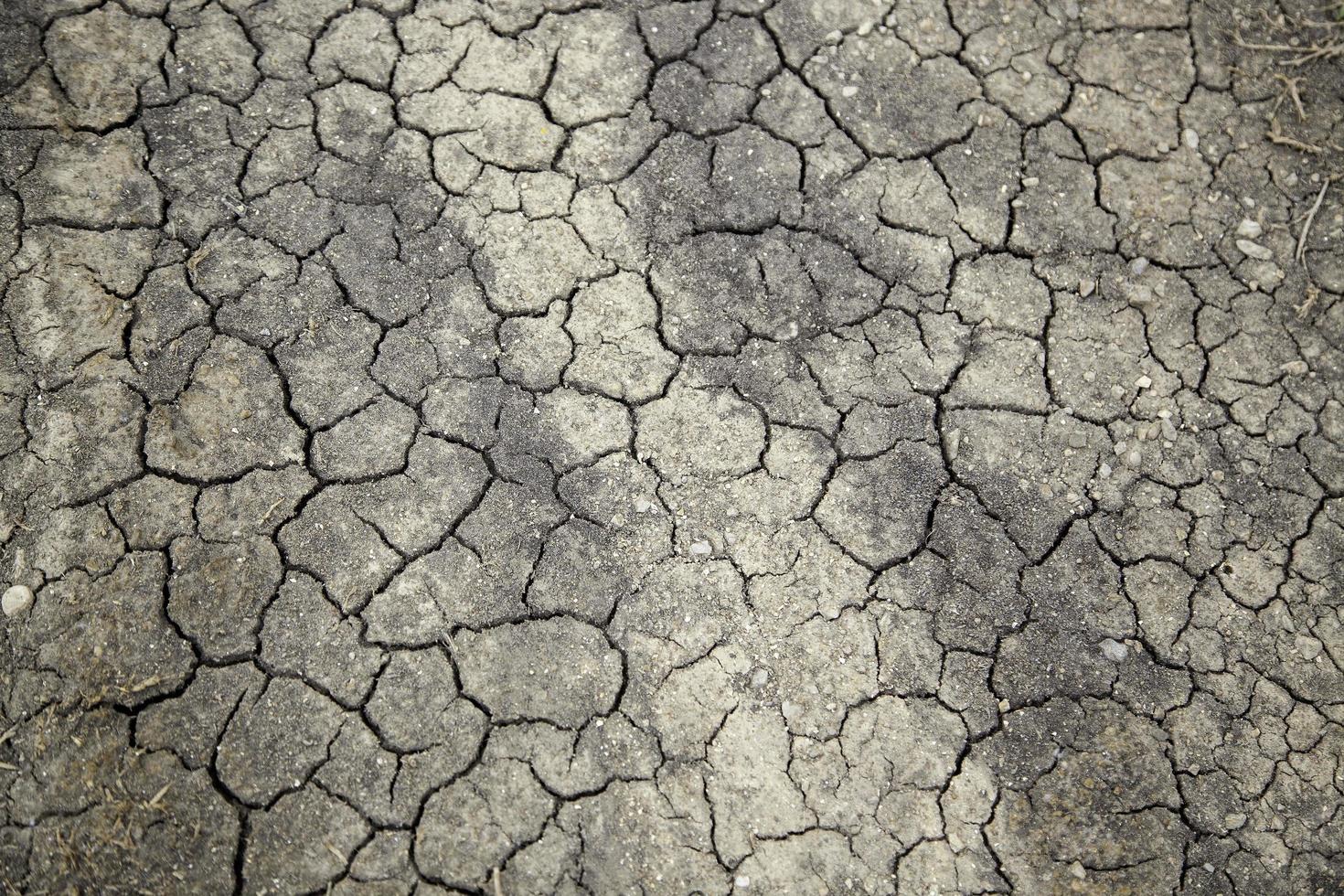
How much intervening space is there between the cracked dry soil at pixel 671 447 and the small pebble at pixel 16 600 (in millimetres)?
13

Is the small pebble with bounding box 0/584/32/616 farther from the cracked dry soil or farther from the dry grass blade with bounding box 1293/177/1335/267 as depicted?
the dry grass blade with bounding box 1293/177/1335/267

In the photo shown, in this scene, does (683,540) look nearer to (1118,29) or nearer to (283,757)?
(283,757)

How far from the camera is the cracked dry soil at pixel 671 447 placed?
103 inches

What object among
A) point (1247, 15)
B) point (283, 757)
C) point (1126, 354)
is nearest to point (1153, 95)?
point (1247, 15)

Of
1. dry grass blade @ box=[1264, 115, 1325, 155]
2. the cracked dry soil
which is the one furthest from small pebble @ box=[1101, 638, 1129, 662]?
dry grass blade @ box=[1264, 115, 1325, 155]

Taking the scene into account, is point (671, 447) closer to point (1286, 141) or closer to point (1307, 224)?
point (1307, 224)

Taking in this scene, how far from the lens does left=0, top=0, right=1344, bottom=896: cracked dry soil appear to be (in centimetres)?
262

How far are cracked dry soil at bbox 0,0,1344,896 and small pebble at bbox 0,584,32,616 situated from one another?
13mm

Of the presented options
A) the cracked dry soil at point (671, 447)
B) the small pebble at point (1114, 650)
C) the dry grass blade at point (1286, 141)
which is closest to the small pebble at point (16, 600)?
the cracked dry soil at point (671, 447)

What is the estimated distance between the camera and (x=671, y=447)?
3.02m

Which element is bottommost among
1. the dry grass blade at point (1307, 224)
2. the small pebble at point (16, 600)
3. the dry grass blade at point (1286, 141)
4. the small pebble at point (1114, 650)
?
the small pebble at point (16, 600)

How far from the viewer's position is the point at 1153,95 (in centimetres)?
359

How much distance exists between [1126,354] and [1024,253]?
519 millimetres

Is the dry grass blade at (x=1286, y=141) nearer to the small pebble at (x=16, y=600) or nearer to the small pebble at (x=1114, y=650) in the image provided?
the small pebble at (x=1114, y=650)
